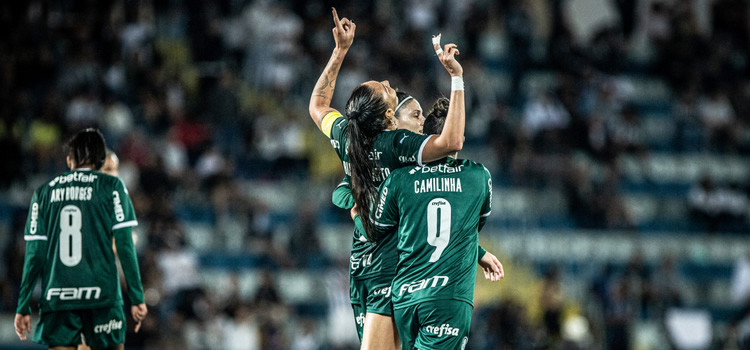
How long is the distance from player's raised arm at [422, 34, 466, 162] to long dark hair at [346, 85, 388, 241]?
59 centimetres

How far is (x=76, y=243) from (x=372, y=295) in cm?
267

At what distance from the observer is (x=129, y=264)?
8.16 m

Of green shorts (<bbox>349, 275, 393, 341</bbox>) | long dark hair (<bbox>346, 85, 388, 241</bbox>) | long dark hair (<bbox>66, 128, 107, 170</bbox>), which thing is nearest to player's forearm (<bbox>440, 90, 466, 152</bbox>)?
long dark hair (<bbox>346, 85, 388, 241</bbox>)

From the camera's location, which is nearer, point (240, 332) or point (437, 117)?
point (437, 117)

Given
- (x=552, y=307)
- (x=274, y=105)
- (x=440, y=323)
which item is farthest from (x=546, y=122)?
(x=440, y=323)

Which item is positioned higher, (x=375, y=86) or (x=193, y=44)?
(x=193, y=44)

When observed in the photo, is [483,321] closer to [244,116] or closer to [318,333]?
[318,333]

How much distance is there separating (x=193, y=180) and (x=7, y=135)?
10.5 ft

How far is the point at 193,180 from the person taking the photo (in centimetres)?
1714

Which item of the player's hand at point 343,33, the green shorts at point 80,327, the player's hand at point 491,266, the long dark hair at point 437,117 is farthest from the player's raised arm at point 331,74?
the green shorts at point 80,327

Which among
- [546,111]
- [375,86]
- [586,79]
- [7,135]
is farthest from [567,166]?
[375,86]

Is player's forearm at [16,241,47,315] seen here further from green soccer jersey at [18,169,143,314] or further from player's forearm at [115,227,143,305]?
player's forearm at [115,227,143,305]

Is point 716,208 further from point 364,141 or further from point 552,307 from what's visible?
point 364,141

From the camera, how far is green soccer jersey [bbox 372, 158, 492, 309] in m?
6.75
